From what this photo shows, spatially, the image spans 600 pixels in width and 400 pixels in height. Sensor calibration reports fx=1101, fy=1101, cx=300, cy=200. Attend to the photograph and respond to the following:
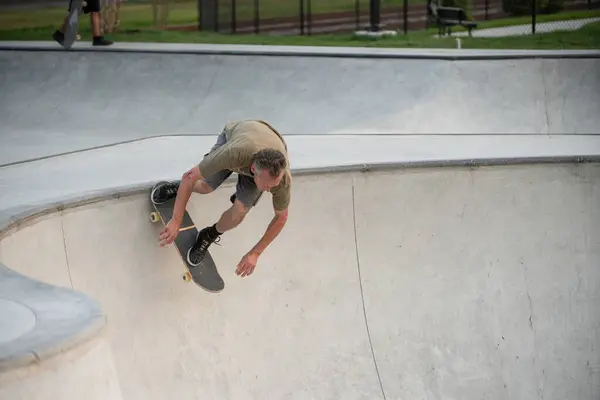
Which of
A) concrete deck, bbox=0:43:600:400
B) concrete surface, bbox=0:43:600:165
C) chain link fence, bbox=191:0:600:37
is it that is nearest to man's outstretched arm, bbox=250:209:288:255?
concrete deck, bbox=0:43:600:400

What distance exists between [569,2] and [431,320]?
16369 millimetres

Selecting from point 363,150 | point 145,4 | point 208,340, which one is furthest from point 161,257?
point 145,4

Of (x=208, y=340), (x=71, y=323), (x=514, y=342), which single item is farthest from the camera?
(x=514, y=342)

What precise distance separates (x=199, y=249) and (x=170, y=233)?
297 millimetres

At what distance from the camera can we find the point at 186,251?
7.06 metres

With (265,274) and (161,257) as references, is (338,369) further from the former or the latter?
(161,257)

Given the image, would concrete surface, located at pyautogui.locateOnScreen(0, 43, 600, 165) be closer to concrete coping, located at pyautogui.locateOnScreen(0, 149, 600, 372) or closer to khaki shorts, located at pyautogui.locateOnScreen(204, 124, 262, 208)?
khaki shorts, located at pyautogui.locateOnScreen(204, 124, 262, 208)

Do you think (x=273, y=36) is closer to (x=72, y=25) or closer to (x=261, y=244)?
(x=72, y=25)

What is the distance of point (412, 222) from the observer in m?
8.35

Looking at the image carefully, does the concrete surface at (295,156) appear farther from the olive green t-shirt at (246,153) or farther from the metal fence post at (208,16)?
the metal fence post at (208,16)

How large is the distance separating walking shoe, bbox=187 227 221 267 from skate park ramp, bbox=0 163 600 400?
229mm

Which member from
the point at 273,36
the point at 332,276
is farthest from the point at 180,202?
the point at 273,36

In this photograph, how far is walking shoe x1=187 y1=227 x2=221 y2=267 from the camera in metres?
7.02

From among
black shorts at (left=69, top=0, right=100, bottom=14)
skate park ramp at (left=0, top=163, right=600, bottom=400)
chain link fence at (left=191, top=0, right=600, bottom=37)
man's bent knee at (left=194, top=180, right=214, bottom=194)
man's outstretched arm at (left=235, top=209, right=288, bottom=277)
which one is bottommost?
chain link fence at (left=191, top=0, right=600, bottom=37)
